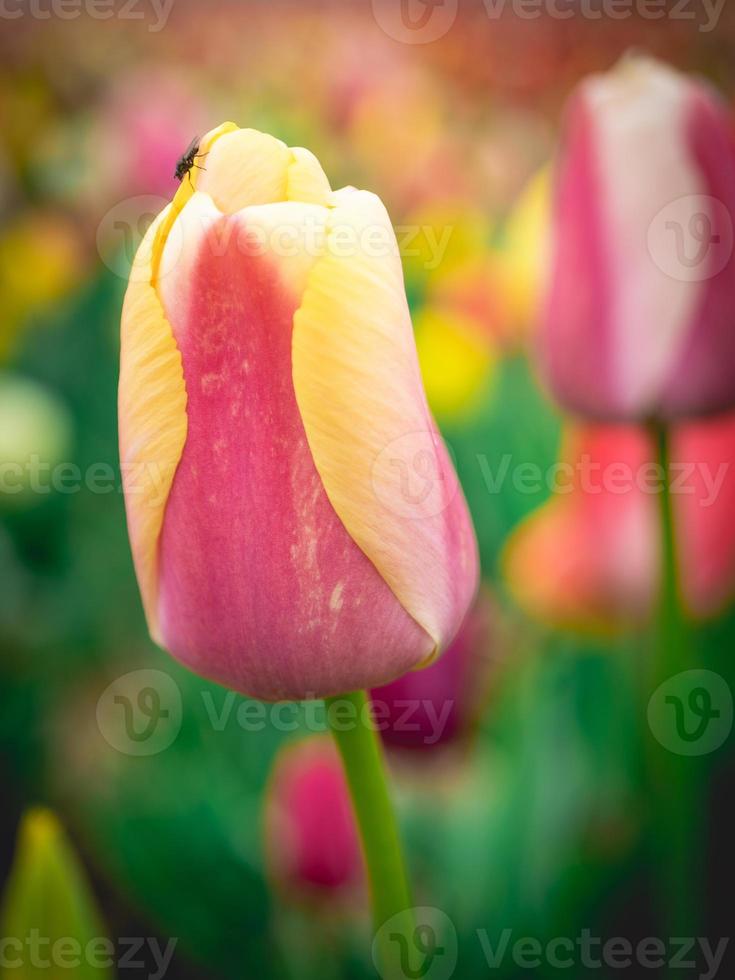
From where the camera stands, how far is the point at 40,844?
0.37 metres

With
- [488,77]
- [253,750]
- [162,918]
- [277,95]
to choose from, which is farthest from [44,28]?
[162,918]

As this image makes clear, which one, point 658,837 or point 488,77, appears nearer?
point 658,837

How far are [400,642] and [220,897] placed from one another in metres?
0.49

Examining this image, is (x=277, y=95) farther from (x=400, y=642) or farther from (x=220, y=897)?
(x=400, y=642)

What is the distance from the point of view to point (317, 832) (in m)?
0.55
